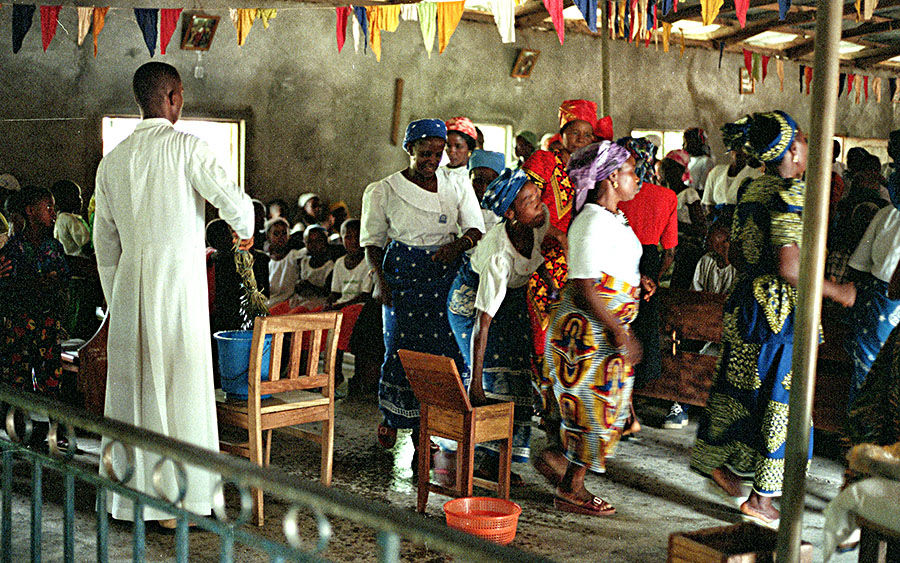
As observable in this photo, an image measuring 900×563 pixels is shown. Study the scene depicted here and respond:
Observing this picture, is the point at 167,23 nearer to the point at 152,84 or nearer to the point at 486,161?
the point at 486,161

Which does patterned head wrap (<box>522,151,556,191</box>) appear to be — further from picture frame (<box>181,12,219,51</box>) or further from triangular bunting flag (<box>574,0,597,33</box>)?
picture frame (<box>181,12,219,51</box>)

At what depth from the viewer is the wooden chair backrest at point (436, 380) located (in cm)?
395

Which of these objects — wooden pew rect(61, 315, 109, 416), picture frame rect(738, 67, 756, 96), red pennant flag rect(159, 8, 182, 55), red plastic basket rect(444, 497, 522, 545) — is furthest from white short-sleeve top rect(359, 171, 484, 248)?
picture frame rect(738, 67, 756, 96)

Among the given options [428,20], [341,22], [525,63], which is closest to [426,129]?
[428,20]

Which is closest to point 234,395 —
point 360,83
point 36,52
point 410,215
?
point 410,215

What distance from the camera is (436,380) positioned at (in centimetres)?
407

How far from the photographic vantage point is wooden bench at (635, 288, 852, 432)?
198 inches

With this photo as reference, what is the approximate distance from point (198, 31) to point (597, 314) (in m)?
7.23

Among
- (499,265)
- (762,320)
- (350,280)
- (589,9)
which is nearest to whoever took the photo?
(762,320)

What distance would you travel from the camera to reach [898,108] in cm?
1748

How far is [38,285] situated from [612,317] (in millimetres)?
3300

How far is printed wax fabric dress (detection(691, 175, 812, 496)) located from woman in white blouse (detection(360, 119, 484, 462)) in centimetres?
155

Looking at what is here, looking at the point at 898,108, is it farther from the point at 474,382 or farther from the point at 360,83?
the point at 474,382

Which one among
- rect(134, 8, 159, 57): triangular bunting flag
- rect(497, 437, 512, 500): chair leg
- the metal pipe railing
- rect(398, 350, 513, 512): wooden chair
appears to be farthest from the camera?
rect(134, 8, 159, 57): triangular bunting flag
